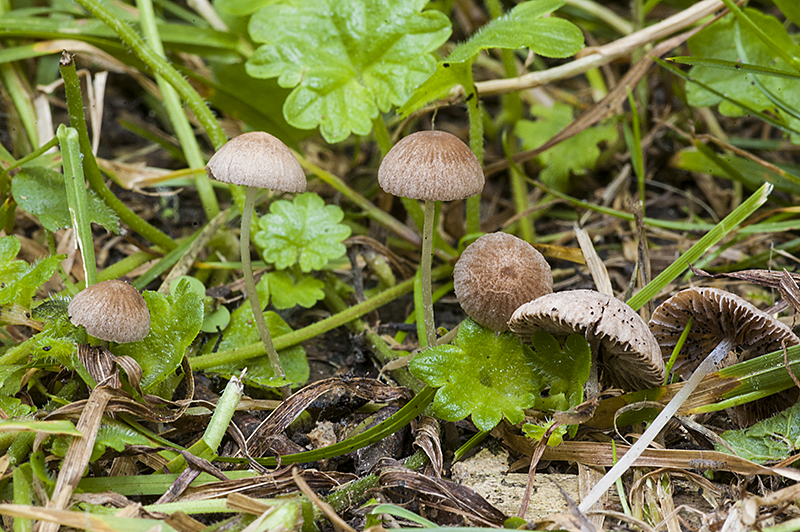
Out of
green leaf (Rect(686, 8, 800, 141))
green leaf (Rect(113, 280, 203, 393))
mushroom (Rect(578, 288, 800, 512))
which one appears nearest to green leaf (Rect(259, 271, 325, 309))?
green leaf (Rect(113, 280, 203, 393))

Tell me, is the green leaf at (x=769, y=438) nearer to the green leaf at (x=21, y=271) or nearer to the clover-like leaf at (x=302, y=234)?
the clover-like leaf at (x=302, y=234)

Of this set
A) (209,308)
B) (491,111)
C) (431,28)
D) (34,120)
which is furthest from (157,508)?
(491,111)

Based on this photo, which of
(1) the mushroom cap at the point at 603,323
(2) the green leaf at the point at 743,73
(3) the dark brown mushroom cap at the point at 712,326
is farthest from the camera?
(2) the green leaf at the point at 743,73

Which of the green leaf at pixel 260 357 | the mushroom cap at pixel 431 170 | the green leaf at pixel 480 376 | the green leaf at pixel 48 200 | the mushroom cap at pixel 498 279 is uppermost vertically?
the mushroom cap at pixel 431 170

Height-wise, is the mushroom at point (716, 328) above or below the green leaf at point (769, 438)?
above

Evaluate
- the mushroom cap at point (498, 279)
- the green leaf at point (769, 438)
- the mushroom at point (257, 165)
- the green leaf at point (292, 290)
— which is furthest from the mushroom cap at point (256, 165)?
the green leaf at point (769, 438)

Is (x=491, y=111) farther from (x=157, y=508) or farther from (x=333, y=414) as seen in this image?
(x=157, y=508)

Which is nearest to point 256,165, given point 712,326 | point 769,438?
point 712,326
